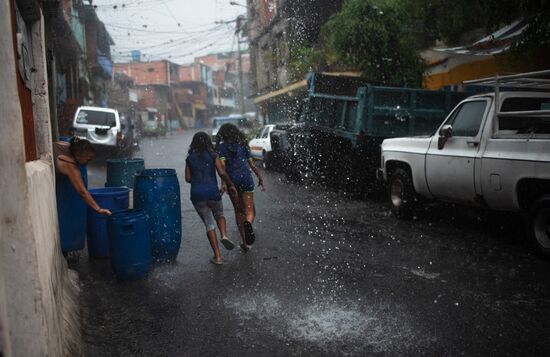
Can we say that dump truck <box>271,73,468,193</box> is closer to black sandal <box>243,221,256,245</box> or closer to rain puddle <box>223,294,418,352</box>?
black sandal <box>243,221,256,245</box>

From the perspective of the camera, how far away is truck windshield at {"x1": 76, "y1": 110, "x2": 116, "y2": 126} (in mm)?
19109

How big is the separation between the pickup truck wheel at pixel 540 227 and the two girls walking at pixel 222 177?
10.8 feet

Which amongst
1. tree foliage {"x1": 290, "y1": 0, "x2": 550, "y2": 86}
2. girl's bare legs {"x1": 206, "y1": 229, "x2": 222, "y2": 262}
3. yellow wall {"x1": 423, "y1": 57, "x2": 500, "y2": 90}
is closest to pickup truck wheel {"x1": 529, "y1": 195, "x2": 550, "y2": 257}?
girl's bare legs {"x1": 206, "y1": 229, "x2": 222, "y2": 262}

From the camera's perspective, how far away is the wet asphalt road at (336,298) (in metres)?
3.73

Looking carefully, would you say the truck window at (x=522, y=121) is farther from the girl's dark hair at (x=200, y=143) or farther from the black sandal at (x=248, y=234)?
the girl's dark hair at (x=200, y=143)

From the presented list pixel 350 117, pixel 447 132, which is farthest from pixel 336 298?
pixel 350 117

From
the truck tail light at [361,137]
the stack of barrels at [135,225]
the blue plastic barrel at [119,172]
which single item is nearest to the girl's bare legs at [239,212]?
the stack of barrels at [135,225]

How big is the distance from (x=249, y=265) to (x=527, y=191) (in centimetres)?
338

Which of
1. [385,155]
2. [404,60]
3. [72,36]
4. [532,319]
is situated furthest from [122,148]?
[532,319]

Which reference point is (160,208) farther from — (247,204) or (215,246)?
(247,204)

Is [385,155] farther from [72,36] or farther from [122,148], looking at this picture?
[72,36]

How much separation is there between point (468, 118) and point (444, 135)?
0.40m

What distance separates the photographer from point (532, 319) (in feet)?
13.4

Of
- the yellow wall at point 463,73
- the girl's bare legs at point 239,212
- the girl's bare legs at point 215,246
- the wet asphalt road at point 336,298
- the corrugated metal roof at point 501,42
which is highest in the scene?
the corrugated metal roof at point 501,42
